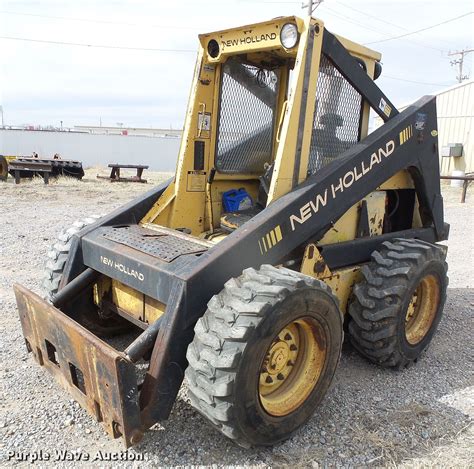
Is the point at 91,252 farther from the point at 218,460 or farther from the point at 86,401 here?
the point at 218,460

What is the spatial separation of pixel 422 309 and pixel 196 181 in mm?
2298

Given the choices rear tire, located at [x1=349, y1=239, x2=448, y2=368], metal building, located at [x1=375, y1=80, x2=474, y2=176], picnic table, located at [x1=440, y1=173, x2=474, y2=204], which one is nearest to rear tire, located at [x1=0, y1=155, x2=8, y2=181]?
picnic table, located at [x1=440, y1=173, x2=474, y2=204]

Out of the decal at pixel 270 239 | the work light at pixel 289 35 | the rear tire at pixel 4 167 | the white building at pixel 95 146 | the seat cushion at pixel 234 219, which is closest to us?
the decal at pixel 270 239

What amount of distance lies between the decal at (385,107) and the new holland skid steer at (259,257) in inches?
0.8

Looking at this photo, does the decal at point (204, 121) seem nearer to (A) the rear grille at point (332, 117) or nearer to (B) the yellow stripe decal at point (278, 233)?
(A) the rear grille at point (332, 117)

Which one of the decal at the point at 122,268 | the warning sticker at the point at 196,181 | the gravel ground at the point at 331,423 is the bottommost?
the gravel ground at the point at 331,423

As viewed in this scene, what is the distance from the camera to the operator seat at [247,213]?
3.96m

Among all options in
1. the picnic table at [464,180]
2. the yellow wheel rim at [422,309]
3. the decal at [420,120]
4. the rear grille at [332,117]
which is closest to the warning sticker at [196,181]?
the rear grille at [332,117]

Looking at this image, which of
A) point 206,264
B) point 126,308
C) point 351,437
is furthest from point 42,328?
point 351,437

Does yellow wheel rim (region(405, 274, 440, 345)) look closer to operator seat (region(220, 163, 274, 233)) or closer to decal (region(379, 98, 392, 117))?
decal (region(379, 98, 392, 117))

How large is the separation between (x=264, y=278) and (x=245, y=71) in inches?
89.6

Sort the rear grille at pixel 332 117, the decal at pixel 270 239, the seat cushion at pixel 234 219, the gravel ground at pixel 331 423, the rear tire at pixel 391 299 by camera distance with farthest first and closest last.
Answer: the seat cushion at pixel 234 219 < the rear grille at pixel 332 117 < the rear tire at pixel 391 299 < the decal at pixel 270 239 < the gravel ground at pixel 331 423

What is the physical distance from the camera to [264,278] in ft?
8.89

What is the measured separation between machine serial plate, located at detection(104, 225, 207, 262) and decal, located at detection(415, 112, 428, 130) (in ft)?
7.56
